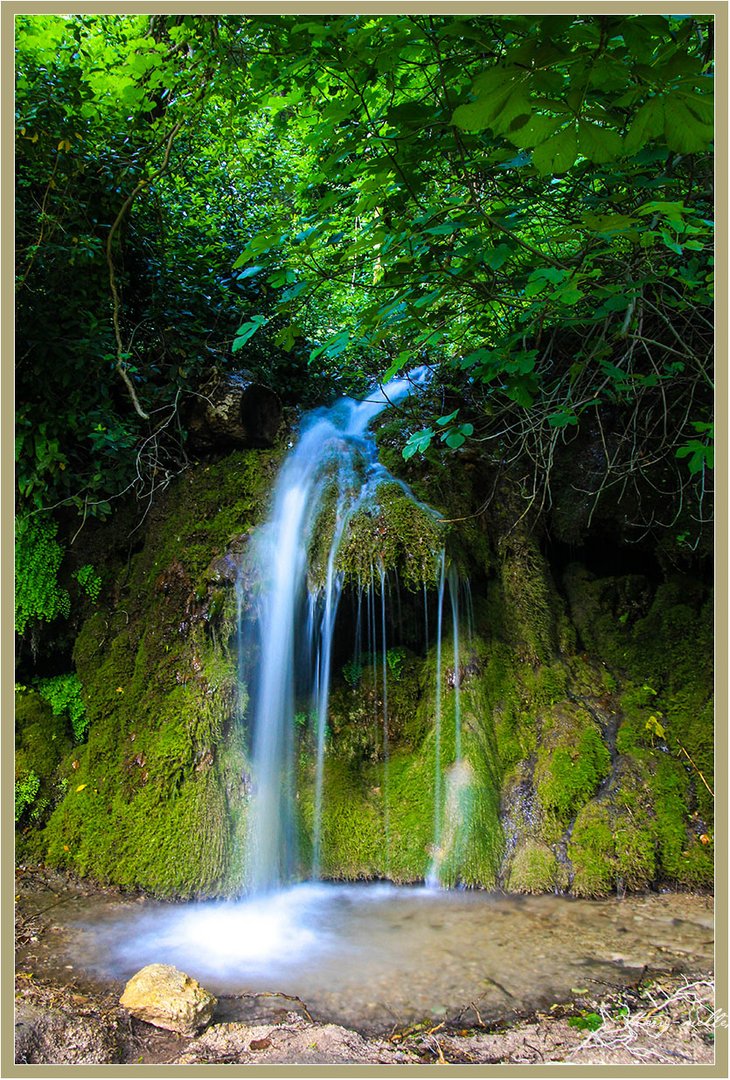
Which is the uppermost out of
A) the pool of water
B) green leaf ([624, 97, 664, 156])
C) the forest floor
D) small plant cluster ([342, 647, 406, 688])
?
green leaf ([624, 97, 664, 156])

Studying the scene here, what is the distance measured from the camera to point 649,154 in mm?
2367

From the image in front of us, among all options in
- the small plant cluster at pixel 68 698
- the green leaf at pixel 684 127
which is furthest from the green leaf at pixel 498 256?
the small plant cluster at pixel 68 698

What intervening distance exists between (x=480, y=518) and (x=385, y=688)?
5.24ft

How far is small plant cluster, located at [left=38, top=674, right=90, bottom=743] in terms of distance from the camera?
489 centimetres

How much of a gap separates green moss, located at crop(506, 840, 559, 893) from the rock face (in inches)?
79.4

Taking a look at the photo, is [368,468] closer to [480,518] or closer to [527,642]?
[480,518]

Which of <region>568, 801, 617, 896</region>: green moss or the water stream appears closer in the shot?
<region>568, 801, 617, 896</region>: green moss

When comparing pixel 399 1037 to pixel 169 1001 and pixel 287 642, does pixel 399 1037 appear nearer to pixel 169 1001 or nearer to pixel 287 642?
pixel 169 1001

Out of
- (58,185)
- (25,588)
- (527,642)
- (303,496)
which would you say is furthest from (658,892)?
(58,185)

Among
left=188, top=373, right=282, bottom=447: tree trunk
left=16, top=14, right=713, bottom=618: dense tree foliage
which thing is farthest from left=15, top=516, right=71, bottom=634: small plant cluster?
left=188, top=373, right=282, bottom=447: tree trunk

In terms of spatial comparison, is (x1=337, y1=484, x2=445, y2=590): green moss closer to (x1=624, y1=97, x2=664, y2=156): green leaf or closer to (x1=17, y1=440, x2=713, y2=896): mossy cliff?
(x1=17, y1=440, x2=713, y2=896): mossy cliff

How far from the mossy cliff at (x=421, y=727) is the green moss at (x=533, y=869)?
0.01 m

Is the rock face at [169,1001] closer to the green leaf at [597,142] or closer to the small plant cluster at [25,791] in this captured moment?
the small plant cluster at [25,791]

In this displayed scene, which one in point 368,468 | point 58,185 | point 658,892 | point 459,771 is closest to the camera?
point 658,892
